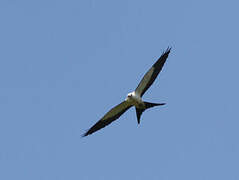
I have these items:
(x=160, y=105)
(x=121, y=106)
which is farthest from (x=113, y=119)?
(x=160, y=105)

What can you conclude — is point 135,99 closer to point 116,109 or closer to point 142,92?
point 142,92

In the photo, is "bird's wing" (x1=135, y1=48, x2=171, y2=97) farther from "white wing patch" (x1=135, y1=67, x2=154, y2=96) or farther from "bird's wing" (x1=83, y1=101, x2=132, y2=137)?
"bird's wing" (x1=83, y1=101, x2=132, y2=137)

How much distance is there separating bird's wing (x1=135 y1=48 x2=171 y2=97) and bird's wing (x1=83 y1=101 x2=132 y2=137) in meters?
1.00

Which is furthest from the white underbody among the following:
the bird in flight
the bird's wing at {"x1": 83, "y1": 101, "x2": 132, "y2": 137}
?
the bird's wing at {"x1": 83, "y1": 101, "x2": 132, "y2": 137}

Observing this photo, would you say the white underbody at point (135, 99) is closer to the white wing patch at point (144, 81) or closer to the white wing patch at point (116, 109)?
the white wing patch at point (144, 81)

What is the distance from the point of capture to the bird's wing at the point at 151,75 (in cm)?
3119

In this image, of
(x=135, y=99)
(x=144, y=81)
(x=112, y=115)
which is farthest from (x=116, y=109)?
(x=144, y=81)

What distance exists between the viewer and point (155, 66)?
31.2 meters

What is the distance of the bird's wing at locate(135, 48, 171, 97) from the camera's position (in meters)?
31.2

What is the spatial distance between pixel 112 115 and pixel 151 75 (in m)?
2.87

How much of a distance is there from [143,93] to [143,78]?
76 centimetres

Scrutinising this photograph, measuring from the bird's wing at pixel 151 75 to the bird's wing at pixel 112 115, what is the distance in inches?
39.3

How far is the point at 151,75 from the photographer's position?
31.3 m

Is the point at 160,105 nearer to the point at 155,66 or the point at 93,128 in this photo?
the point at 155,66
